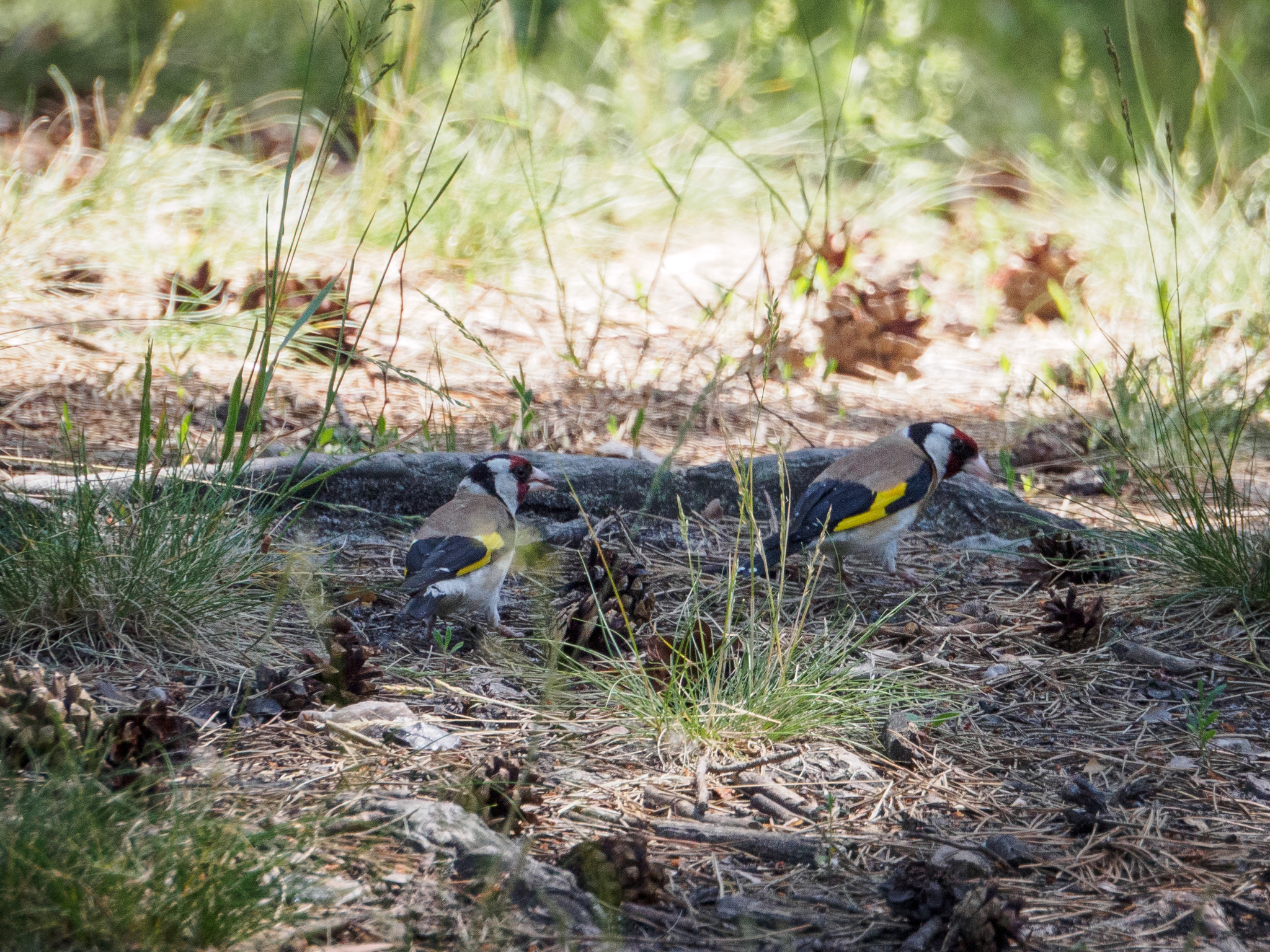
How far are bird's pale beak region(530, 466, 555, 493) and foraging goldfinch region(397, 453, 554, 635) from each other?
0.08 metres

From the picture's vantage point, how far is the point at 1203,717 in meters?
2.76

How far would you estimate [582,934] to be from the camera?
194cm

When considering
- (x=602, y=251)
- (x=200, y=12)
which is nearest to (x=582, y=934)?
(x=602, y=251)

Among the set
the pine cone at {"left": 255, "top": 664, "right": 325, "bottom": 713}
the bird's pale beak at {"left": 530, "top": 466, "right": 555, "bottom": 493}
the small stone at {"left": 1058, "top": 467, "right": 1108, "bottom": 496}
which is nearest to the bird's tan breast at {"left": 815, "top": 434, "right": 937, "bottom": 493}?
the small stone at {"left": 1058, "top": 467, "right": 1108, "bottom": 496}

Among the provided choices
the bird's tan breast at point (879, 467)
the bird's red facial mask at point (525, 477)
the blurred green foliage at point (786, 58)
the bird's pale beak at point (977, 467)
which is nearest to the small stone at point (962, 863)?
the bird's tan breast at point (879, 467)

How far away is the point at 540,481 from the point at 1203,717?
2.08 m

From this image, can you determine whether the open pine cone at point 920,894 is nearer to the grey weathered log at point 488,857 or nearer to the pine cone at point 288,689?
the grey weathered log at point 488,857

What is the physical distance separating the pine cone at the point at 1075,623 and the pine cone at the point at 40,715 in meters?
2.43

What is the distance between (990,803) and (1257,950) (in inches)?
23.8

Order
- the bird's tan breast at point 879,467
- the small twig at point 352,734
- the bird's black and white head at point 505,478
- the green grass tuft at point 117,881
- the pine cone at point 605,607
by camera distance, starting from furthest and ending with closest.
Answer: the bird's tan breast at point 879,467
the bird's black and white head at point 505,478
the pine cone at point 605,607
the small twig at point 352,734
the green grass tuft at point 117,881

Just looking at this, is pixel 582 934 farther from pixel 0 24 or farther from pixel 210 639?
pixel 0 24

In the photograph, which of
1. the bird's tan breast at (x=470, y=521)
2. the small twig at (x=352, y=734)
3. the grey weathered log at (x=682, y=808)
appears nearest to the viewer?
the grey weathered log at (x=682, y=808)

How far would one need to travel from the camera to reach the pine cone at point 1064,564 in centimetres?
366

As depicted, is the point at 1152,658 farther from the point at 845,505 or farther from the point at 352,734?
the point at 352,734
